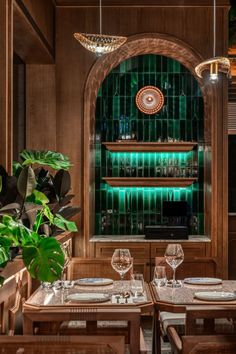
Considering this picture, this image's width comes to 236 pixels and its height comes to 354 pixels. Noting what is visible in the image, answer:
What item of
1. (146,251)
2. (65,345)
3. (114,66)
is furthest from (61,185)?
(114,66)

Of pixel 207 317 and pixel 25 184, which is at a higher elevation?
pixel 25 184

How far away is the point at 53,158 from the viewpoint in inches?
181

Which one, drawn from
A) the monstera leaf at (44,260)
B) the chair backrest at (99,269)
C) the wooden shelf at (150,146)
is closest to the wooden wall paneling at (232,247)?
the wooden shelf at (150,146)

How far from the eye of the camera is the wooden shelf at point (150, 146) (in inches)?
272

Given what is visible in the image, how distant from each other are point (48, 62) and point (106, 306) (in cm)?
373

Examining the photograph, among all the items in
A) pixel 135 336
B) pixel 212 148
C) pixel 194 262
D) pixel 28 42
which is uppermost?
pixel 28 42

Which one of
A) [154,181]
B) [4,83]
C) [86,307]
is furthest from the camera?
[154,181]


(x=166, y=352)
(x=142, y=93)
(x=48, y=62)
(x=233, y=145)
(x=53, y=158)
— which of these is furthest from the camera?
(x=233, y=145)

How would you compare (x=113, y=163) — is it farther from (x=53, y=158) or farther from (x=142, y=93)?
(x=53, y=158)

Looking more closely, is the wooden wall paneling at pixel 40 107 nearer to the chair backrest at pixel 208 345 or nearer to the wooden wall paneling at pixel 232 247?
the wooden wall paneling at pixel 232 247

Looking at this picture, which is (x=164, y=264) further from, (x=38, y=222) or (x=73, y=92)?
(x=73, y=92)

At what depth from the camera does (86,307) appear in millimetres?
3479

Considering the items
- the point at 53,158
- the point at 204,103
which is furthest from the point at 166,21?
the point at 53,158

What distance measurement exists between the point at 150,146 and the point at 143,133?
11.3 inches
